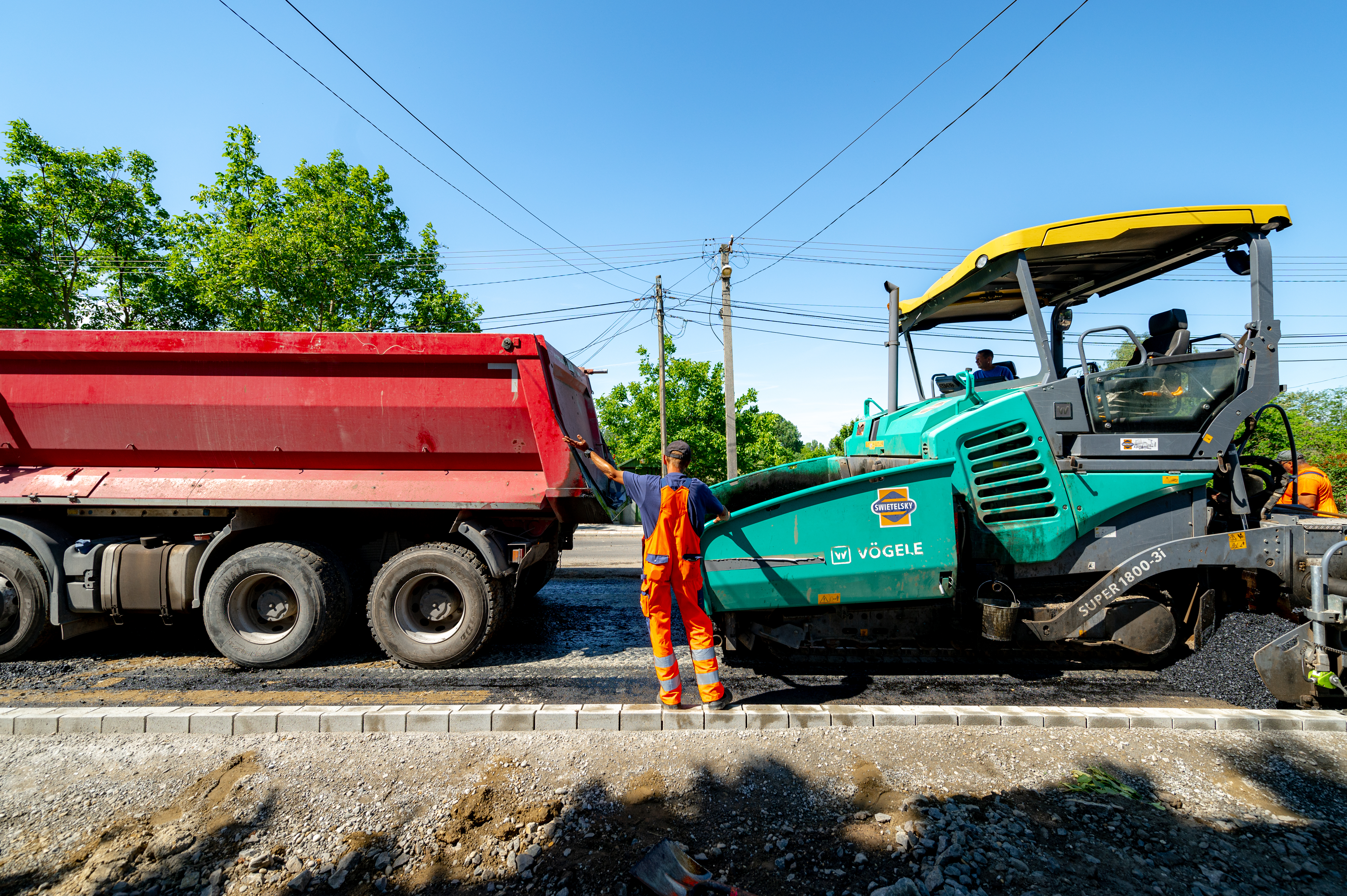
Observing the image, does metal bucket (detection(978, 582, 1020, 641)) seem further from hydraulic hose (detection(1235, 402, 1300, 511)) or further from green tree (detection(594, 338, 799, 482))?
green tree (detection(594, 338, 799, 482))

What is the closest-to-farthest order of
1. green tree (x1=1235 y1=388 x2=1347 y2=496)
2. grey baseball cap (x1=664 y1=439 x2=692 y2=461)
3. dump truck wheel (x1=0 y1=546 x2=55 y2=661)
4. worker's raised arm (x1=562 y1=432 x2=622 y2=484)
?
1. grey baseball cap (x1=664 y1=439 x2=692 y2=461)
2. worker's raised arm (x1=562 y1=432 x2=622 y2=484)
3. dump truck wheel (x1=0 y1=546 x2=55 y2=661)
4. green tree (x1=1235 y1=388 x2=1347 y2=496)

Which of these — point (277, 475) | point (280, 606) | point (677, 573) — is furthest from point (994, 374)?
point (280, 606)

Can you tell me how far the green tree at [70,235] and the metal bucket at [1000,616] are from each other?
22681mm

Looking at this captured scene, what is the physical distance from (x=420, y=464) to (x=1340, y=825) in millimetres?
5529

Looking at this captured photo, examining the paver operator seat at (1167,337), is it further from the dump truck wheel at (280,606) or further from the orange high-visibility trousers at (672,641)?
the dump truck wheel at (280,606)

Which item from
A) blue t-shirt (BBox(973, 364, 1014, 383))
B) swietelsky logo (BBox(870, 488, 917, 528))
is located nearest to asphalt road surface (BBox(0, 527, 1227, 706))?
swietelsky logo (BBox(870, 488, 917, 528))

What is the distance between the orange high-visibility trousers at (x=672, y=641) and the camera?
3.76m

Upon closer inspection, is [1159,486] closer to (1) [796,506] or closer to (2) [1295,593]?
(2) [1295,593]

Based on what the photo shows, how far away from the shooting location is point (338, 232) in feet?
55.1

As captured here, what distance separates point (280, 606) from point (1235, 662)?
6.78 meters

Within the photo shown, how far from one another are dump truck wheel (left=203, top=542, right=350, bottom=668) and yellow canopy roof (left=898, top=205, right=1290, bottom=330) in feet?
17.3

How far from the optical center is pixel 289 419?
15.3ft

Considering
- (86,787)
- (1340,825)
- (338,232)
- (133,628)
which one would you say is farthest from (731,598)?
(338,232)

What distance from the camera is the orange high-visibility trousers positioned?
3756 millimetres
